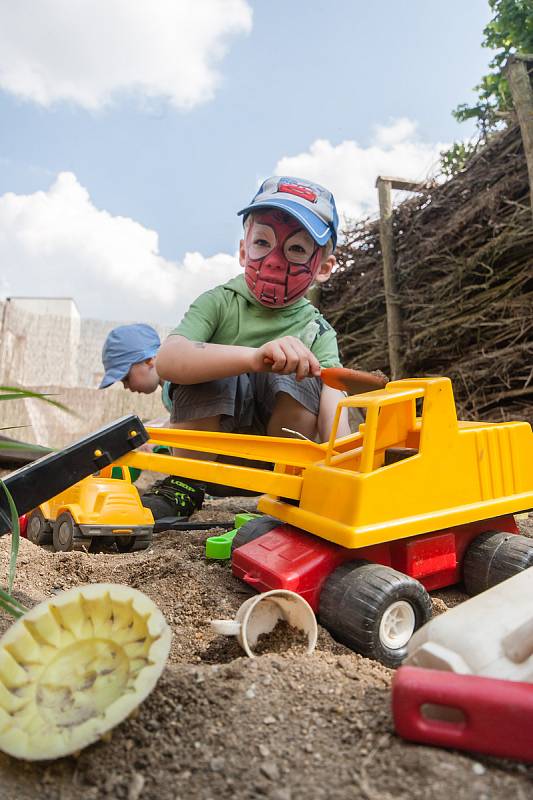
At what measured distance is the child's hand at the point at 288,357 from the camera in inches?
60.8

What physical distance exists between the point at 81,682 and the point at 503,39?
232 inches

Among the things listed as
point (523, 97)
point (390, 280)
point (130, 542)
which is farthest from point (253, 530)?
point (390, 280)

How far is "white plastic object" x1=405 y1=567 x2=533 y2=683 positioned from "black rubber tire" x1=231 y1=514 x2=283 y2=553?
66 centimetres

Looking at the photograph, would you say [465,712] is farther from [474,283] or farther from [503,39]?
[503,39]

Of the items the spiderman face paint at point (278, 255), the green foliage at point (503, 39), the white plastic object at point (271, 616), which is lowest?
the white plastic object at point (271, 616)

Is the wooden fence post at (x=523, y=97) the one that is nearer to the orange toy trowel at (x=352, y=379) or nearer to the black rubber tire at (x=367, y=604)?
the orange toy trowel at (x=352, y=379)

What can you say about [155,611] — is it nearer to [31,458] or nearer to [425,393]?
[425,393]

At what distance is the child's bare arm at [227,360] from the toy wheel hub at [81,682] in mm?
975

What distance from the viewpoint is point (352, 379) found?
146cm

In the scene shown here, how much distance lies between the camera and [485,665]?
2.06ft

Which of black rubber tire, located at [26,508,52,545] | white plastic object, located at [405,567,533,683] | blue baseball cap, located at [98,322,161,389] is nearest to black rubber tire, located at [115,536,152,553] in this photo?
black rubber tire, located at [26,508,52,545]

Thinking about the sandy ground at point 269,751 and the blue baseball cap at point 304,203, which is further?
the blue baseball cap at point 304,203

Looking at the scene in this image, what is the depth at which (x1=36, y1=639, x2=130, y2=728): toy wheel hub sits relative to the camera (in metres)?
0.62

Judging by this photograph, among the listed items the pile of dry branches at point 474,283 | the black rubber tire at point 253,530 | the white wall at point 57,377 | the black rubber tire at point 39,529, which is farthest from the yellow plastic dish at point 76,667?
the white wall at point 57,377
